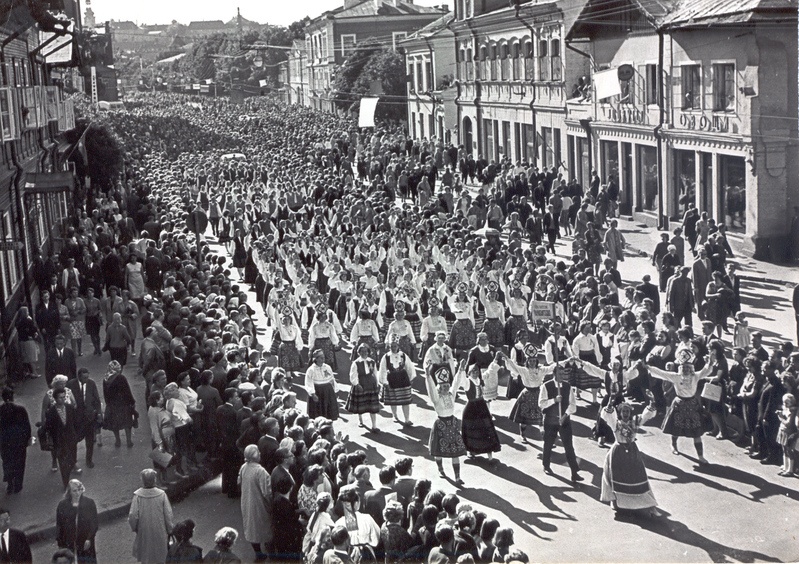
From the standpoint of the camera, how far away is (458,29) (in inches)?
1962

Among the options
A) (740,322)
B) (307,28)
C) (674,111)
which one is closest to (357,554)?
(740,322)

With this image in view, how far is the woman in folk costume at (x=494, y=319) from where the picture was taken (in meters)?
17.3

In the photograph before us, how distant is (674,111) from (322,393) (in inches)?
714

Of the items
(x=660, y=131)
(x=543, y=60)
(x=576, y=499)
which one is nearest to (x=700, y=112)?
(x=660, y=131)

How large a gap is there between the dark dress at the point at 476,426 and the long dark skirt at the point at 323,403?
7.31ft

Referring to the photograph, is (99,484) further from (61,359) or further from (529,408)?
(529,408)

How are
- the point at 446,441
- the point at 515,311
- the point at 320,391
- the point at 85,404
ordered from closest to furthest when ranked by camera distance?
the point at 446,441 → the point at 85,404 → the point at 320,391 → the point at 515,311

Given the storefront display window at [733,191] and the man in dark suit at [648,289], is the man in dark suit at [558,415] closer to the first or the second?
the man in dark suit at [648,289]

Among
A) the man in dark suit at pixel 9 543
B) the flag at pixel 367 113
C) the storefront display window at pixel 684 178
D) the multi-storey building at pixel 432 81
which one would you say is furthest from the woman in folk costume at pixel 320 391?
the multi-storey building at pixel 432 81

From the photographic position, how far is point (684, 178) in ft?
94.5

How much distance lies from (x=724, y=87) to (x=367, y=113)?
2716cm

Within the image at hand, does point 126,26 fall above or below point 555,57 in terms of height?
above

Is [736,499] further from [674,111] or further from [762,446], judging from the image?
[674,111]

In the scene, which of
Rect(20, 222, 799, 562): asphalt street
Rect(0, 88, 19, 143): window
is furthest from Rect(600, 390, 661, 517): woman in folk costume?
Rect(0, 88, 19, 143): window
